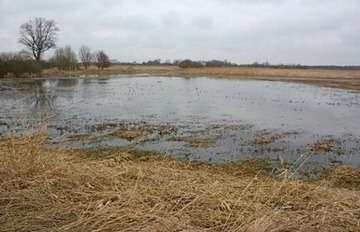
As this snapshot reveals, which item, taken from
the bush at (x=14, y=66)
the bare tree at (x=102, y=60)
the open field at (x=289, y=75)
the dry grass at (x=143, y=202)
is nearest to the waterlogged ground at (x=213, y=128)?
the dry grass at (x=143, y=202)

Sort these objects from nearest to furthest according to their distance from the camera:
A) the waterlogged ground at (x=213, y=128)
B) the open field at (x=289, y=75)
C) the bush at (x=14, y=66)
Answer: the waterlogged ground at (x=213, y=128) < the bush at (x=14, y=66) < the open field at (x=289, y=75)

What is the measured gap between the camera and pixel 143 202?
190 inches

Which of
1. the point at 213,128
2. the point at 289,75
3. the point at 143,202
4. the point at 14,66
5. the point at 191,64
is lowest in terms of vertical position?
the point at 213,128

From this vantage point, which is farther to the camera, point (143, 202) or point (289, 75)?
point (289, 75)

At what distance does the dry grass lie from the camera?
13.7ft

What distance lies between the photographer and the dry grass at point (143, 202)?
4180 millimetres

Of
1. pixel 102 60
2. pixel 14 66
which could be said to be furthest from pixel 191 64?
pixel 14 66

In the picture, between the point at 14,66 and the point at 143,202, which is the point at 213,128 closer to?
the point at 143,202

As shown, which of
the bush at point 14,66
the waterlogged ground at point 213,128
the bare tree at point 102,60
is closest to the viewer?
the waterlogged ground at point 213,128

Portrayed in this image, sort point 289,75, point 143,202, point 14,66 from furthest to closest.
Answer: point 289,75, point 14,66, point 143,202

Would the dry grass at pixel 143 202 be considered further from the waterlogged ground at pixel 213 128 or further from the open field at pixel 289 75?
the open field at pixel 289 75

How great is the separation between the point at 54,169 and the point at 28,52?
6877cm

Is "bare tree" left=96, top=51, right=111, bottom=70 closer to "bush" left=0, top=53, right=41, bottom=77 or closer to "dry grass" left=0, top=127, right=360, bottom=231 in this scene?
"bush" left=0, top=53, right=41, bottom=77

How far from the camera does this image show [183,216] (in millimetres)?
4473
